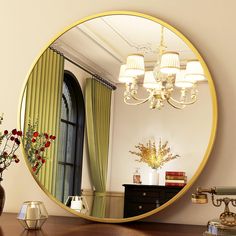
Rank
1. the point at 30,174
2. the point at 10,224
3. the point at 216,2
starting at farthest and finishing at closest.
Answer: the point at 30,174 < the point at 216,2 < the point at 10,224

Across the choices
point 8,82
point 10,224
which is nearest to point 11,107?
point 8,82

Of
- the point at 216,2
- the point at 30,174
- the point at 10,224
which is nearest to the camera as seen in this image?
the point at 10,224

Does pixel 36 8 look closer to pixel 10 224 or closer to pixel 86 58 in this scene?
pixel 86 58

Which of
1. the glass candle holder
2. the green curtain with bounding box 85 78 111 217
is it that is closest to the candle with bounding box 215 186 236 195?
the green curtain with bounding box 85 78 111 217

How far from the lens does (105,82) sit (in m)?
2.11

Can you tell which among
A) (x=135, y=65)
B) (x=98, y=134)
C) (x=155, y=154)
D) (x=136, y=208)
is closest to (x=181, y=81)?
(x=135, y=65)

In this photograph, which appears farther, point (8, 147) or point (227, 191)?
point (8, 147)

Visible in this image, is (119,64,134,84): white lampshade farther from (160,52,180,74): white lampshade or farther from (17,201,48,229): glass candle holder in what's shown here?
(17,201,48,229): glass candle holder

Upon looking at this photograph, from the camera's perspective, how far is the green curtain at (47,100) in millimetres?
2182

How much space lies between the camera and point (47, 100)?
223cm

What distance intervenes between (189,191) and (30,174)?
2.48 ft

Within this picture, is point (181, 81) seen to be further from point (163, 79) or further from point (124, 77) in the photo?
point (124, 77)

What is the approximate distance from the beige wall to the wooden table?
0.36 ft

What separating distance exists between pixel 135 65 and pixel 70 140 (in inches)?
17.2
